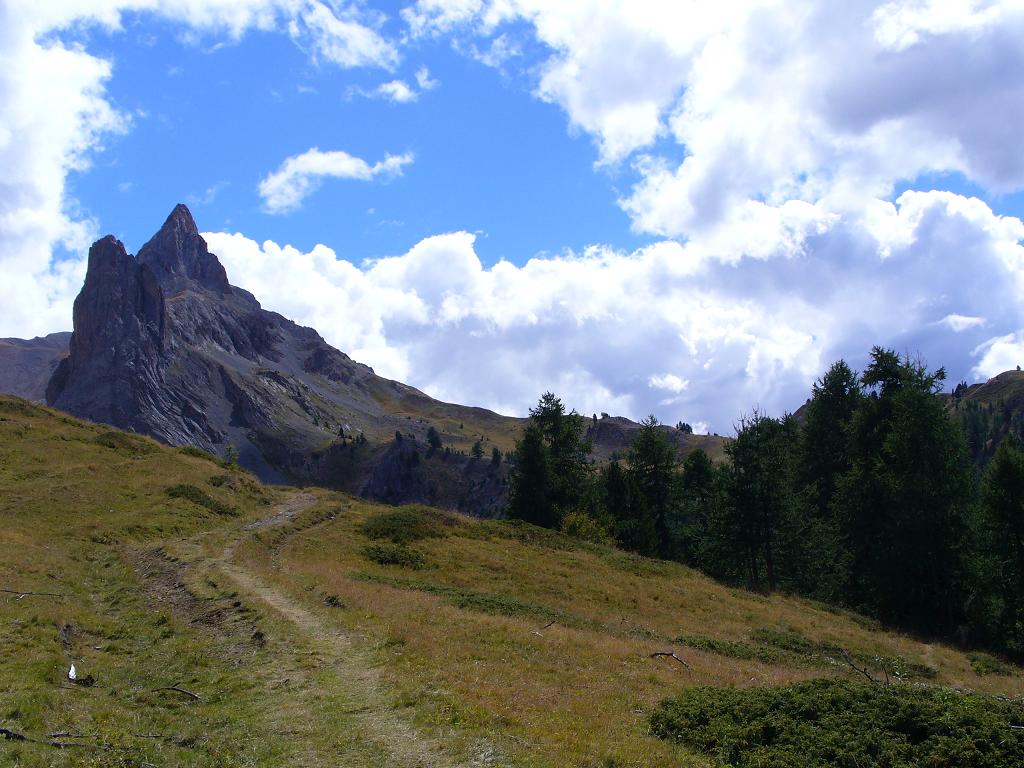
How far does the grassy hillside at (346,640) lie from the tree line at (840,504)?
22.4 feet

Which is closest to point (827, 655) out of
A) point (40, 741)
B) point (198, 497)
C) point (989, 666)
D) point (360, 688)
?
point (989, 666)

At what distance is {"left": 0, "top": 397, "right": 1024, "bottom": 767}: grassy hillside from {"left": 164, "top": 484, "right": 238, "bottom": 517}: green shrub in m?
0.18

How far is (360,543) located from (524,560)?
34.6 feet

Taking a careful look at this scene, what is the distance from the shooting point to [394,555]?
41.2m

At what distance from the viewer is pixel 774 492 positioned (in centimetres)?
5338

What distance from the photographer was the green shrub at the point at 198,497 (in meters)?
47.4

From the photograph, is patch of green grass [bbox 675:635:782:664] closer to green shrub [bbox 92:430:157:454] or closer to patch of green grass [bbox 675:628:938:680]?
patch of green grass [bbox 675:628:938:680]

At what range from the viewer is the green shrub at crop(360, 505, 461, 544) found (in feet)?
154

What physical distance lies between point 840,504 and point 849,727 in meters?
48.5

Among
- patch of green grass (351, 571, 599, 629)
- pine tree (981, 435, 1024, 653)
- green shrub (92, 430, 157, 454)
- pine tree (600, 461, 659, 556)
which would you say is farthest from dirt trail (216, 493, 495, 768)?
pine tree (600, 461, 659, 556)

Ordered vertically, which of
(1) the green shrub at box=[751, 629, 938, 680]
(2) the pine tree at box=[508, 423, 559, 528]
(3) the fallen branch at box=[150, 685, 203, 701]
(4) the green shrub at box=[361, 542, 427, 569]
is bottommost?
(1) the green shrub at box=[751, 629, 938, 680]

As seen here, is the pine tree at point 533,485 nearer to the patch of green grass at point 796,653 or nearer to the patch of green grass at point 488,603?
the patch of green grass at point 488,603

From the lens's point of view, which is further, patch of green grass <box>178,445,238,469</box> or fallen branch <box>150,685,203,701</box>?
patch of green grass <box>178,445,238,469</box>

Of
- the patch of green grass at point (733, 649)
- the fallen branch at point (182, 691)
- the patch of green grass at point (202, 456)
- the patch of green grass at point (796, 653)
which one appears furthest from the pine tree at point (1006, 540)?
the patch of green grass at point (202, 456)
